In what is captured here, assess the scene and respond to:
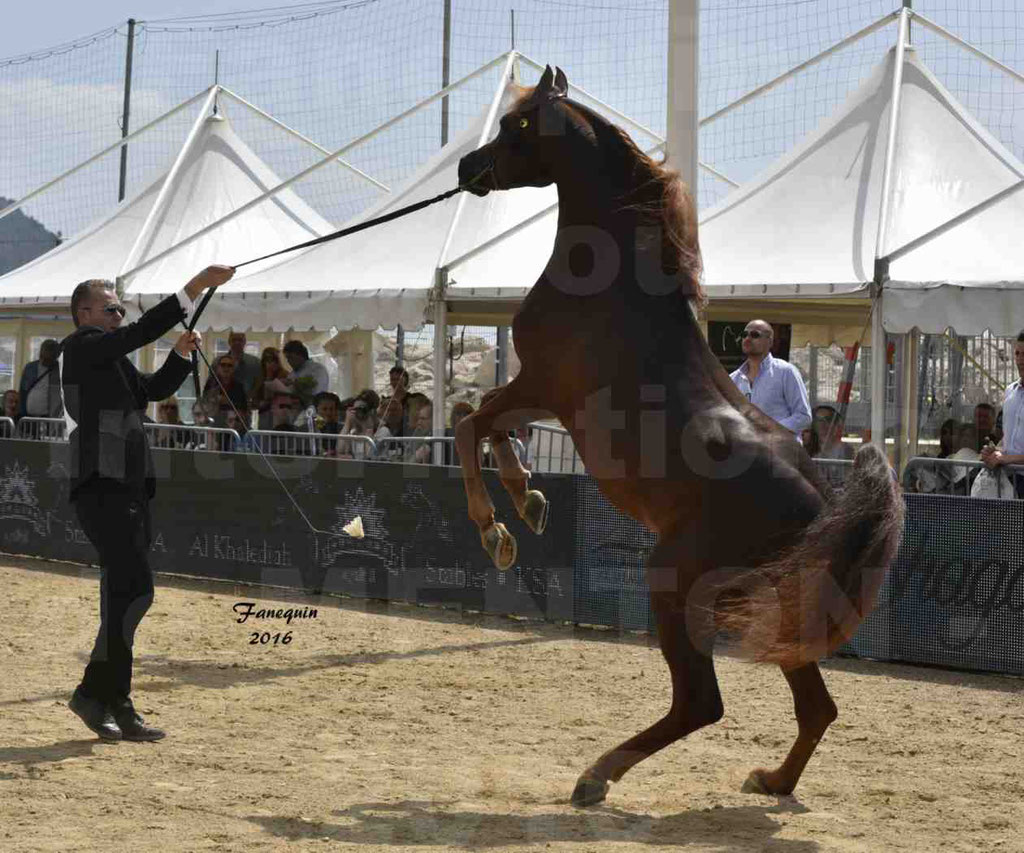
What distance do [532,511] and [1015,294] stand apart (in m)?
5.77

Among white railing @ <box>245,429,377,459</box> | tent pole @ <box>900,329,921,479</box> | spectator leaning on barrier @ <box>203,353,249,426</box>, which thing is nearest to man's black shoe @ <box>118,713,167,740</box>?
white railing @ <box>245,429,377,459</box>

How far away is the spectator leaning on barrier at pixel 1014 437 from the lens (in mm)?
7617

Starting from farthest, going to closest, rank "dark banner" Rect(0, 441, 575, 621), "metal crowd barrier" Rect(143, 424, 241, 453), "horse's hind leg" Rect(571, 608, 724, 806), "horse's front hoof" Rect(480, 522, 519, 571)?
"metal crowd barrier" Rect(143, 424, 241, 453) → "dark banner" Rect(0, 441, 575, 621) → "horse's front hoof" Rect(480, 522, 519, 571) → "horse's hind leg" Rect(571, 608, 724, 806)

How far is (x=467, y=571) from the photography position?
363 inches

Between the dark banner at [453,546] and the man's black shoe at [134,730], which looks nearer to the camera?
the man's black shoe at [134,730]

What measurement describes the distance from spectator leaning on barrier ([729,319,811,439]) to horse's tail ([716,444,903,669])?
11.3ft

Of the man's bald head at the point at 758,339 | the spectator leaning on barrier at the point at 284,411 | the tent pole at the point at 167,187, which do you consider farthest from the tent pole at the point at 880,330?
the tent pole at the point at 167,187

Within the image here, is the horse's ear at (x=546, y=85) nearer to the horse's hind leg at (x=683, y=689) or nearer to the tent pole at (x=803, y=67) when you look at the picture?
the horse's hind leg at (x=683, y=689)

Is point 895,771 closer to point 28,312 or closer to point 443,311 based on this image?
point 443,311

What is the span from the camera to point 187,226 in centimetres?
1575

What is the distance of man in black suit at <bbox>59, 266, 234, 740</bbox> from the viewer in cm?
566

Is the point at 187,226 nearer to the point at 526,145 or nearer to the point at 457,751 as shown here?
the point at 457,751

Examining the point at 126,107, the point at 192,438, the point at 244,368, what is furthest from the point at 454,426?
the point at 126,107

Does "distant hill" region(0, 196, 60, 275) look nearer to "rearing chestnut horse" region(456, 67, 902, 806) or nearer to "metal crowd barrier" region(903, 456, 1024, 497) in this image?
"metal crowd barrier" region(903, 456, 1024, 497)
